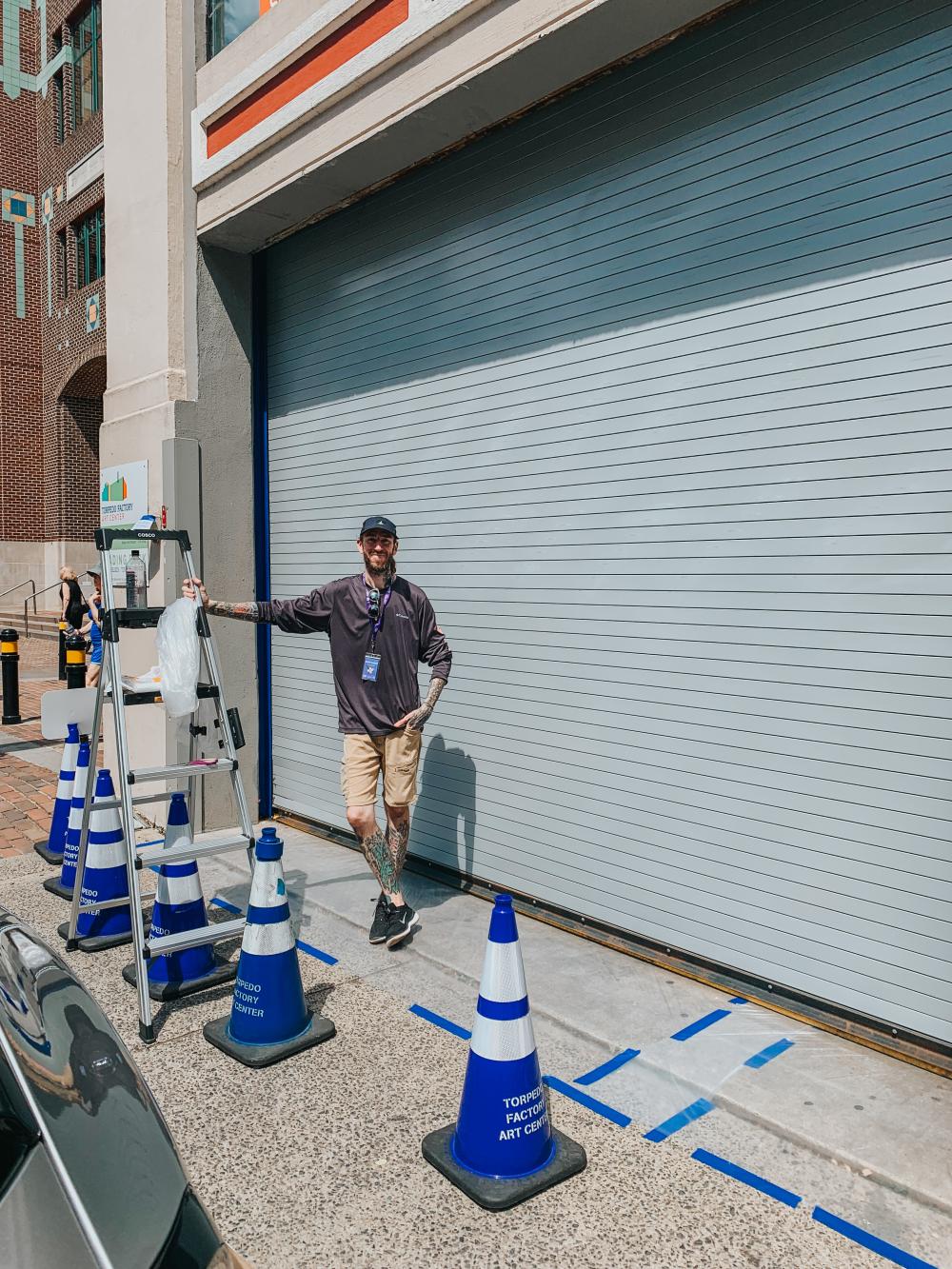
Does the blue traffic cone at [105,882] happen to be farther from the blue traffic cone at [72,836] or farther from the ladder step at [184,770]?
the ladder step at [184,770]

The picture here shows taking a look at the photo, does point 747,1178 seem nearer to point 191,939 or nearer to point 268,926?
point 268,926

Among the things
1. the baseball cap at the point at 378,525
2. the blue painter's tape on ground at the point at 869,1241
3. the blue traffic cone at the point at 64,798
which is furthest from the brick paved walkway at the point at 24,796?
the blue painter's tape on ground at the point at 869,1241

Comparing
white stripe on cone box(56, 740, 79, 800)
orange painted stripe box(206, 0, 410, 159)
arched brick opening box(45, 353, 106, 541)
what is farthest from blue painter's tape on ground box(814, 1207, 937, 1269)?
arched brick opening box(45, 353, 106, 541)

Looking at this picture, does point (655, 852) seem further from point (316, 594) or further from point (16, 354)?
point (16, 354)

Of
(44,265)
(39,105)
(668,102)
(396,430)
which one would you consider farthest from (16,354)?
(668,102)

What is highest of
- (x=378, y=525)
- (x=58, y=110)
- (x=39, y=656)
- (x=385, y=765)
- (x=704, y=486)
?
(x=58, y=110)

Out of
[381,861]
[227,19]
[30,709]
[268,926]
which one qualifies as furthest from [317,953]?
[30,709]

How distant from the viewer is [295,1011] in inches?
142

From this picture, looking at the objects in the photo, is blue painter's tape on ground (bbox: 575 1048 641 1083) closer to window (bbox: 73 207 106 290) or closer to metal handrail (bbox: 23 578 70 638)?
metal handrail (bbox: 23 578 70 638)

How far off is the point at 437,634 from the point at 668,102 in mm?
2726

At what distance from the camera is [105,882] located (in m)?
4.64

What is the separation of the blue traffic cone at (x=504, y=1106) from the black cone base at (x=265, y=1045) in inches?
33.6

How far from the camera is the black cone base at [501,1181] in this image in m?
2.66

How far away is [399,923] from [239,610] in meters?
1.75
